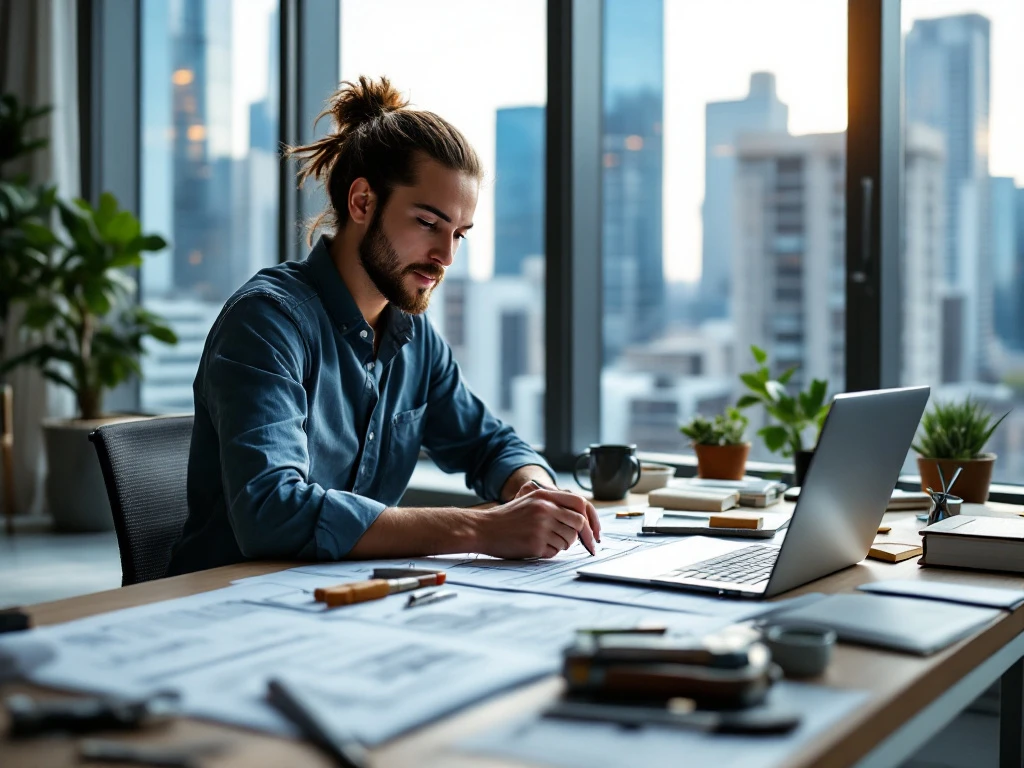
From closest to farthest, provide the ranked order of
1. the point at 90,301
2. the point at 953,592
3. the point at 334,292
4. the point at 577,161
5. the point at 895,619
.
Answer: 1. the point at 895,619
2. the point at 953,592
3. the point at 334,292
4. the point at 577,161
5. the point at 90,301

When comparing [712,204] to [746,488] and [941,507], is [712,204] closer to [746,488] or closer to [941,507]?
[746,488]

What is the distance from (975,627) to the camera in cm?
105

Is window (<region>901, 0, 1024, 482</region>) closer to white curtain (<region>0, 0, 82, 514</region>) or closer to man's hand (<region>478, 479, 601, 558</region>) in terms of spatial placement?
man's hand (<region>478, 479, 601, 558</region>)

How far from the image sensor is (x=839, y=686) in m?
0.86

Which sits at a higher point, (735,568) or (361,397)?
(361,397)

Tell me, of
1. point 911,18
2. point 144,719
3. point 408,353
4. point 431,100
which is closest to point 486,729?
point 144,719

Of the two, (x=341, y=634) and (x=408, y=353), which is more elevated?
(x=408, y=353)

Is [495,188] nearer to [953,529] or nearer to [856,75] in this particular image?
[856,75]

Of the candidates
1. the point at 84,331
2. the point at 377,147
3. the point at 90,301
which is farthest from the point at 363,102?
the point at 84,331

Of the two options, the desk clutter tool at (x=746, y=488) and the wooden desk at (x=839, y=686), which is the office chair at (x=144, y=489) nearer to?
the wooden desk at (x=839, y=686)

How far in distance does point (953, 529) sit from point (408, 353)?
0.92m

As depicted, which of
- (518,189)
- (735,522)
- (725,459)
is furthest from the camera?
(518,189)

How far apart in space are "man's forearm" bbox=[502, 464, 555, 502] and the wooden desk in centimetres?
56

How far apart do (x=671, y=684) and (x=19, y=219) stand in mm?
3764
